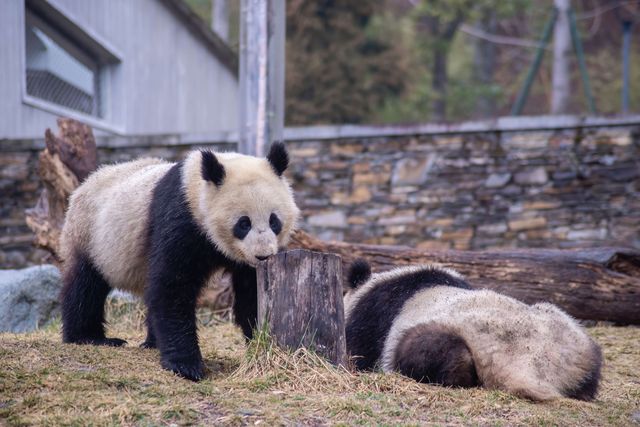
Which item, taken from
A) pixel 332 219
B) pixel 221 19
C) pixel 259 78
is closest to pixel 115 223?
pixel 259 78

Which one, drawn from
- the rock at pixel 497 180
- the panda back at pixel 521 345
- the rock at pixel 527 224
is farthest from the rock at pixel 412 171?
the panda back at pixel 521 345

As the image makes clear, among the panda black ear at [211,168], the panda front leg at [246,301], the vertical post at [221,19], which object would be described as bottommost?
the panda front leg at [246,301]

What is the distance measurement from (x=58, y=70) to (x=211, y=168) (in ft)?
24.2

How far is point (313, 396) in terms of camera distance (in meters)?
3.94

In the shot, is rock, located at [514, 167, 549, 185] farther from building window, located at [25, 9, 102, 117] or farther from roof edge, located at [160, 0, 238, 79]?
roof edge, located at [160, 0, 238, 79]

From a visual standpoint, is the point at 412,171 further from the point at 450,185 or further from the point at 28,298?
the point at 28,298

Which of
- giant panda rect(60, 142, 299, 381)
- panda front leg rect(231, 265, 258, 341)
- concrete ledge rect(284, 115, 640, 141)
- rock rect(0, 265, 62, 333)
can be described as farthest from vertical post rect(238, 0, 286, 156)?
panda front leg rect(231, 265, 258, 341)

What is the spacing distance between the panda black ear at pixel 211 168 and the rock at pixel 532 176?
639 centimetres

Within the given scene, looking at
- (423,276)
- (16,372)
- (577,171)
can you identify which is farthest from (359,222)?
(16,372)

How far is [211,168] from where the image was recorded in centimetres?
439

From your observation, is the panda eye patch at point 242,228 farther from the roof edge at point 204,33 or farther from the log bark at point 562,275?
the roof edge at point 204,33

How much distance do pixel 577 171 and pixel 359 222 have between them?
9.17ft

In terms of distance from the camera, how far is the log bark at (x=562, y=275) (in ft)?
21.3

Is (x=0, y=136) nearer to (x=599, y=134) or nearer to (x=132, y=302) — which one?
(x=132, y=302)
